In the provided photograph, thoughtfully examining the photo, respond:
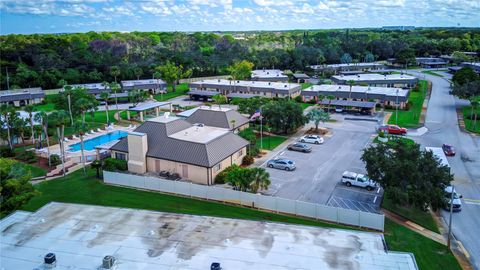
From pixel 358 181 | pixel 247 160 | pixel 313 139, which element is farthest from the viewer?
pixel 313 139

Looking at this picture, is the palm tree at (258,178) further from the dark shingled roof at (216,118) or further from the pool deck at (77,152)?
the pool deck at (77,152)

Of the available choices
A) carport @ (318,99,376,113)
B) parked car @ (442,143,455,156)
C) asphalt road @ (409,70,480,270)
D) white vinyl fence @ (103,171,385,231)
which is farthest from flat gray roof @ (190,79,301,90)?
white vinyl fence @ (103,171,385,231)

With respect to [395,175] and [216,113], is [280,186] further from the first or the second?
[216,113]

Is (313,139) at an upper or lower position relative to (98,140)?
upper

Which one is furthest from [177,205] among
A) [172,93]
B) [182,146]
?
[172,93]

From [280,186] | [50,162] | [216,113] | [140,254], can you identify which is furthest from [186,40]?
[140,254]

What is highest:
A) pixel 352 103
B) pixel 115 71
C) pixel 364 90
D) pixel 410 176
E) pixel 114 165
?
pixel 115 71

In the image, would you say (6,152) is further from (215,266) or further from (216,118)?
(215,266)
